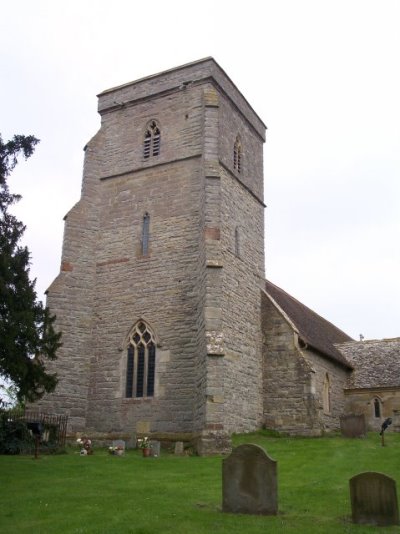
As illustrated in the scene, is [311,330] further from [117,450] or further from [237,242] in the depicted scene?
[117,450]

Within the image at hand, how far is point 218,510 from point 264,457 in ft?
3.98

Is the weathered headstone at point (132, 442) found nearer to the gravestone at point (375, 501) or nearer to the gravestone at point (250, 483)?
the gravestone at point (250, 483)

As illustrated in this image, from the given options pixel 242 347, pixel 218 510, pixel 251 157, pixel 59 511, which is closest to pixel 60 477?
Result: pixel 59 511

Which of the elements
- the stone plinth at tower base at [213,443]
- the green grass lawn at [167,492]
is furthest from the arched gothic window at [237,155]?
the green grass lawn at [167,492]

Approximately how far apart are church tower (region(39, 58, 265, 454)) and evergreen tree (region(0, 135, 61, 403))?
5545 millimetres

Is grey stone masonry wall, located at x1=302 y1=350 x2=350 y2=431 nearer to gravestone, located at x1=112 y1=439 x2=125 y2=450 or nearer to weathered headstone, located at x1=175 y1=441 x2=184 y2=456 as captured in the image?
weathered headstone, located at x1=175 y1=441 x2=184 y2=456

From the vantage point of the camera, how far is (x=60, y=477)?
13539 millimetres

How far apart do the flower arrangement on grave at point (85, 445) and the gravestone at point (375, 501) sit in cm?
1046

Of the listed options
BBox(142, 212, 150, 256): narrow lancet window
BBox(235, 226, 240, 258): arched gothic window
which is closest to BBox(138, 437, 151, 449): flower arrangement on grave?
BBox(142, 212, 150, 256): narrow lancet window

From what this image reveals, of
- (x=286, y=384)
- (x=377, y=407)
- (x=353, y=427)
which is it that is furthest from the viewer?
(x=377, y=407)

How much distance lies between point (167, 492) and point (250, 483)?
2.17 meters

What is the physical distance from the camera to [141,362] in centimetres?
2100

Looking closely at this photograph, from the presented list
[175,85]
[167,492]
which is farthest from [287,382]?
[175,85]

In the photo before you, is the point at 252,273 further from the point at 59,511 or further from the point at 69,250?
the point at 59,511
